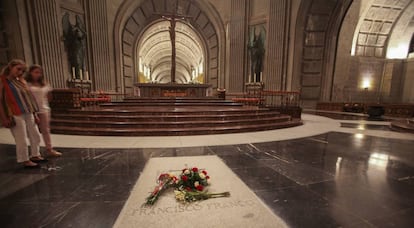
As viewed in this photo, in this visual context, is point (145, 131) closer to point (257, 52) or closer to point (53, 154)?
point (53, 154)

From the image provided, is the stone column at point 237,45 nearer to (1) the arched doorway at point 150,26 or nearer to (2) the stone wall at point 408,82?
(1) the arched doorway at point 150,26

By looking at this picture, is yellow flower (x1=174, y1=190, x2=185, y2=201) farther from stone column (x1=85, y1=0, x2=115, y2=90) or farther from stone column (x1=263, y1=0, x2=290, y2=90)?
stone column (x1=85, y1=0, x2=115, y2=90)

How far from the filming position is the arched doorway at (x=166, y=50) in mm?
17375

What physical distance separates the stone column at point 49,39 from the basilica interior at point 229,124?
0.17 ft

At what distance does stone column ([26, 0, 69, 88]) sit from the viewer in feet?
28.6

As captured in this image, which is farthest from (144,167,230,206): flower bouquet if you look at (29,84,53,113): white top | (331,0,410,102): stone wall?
(331,0,410,102): stone wall

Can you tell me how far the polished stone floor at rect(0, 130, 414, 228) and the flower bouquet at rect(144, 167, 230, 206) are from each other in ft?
1.13

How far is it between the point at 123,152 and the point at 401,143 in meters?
5.86

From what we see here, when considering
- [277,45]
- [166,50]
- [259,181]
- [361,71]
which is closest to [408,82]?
[361,71]

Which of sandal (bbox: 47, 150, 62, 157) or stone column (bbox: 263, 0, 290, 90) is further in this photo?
stone column (bbox: 263, 0, 290, 90)

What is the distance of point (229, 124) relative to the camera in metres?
5.23

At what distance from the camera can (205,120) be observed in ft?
17.4

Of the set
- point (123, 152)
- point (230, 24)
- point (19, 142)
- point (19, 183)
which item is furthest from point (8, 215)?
point (230, 24)

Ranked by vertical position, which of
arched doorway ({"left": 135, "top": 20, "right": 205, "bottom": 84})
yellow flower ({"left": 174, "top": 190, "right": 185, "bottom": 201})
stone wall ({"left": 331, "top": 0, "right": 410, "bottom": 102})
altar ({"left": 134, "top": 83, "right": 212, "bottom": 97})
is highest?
arched doorway ({"left": 135, "top": 20, "right": 205, "bottom": 84})
